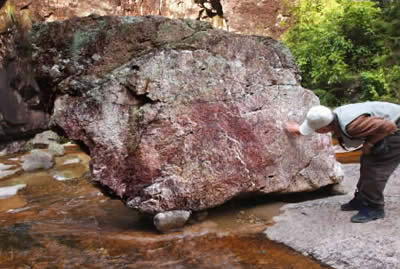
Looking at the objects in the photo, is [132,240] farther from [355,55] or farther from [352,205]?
[355,55]

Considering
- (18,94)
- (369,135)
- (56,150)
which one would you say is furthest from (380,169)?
(18,94)

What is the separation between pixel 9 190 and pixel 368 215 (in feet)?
19.5

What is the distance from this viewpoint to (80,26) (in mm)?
4441

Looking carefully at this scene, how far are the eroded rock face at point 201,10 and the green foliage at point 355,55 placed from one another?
5416 mm

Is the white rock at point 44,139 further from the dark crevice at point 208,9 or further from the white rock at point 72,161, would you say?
the dark crevice at point 208,9

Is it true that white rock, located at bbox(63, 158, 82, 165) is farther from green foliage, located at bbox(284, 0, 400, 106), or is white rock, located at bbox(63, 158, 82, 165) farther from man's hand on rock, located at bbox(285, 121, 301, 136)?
man's hand on rock, located at bbox(285, 121, 301, 136)

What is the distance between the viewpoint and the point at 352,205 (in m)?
3.94

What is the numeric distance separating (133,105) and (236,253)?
1699mm

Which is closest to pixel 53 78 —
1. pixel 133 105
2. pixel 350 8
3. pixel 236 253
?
pixel 133 105

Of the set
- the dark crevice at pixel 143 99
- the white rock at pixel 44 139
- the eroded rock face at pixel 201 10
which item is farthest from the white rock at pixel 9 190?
the eroded rock face at pixel 201 10

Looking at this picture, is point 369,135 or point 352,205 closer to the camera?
point 369,135

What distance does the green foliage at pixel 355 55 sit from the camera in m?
10.9

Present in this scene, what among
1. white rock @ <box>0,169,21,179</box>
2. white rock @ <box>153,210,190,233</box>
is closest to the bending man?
white rock @ <box>153,210,190,233</box>

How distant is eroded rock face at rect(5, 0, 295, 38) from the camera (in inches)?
667
